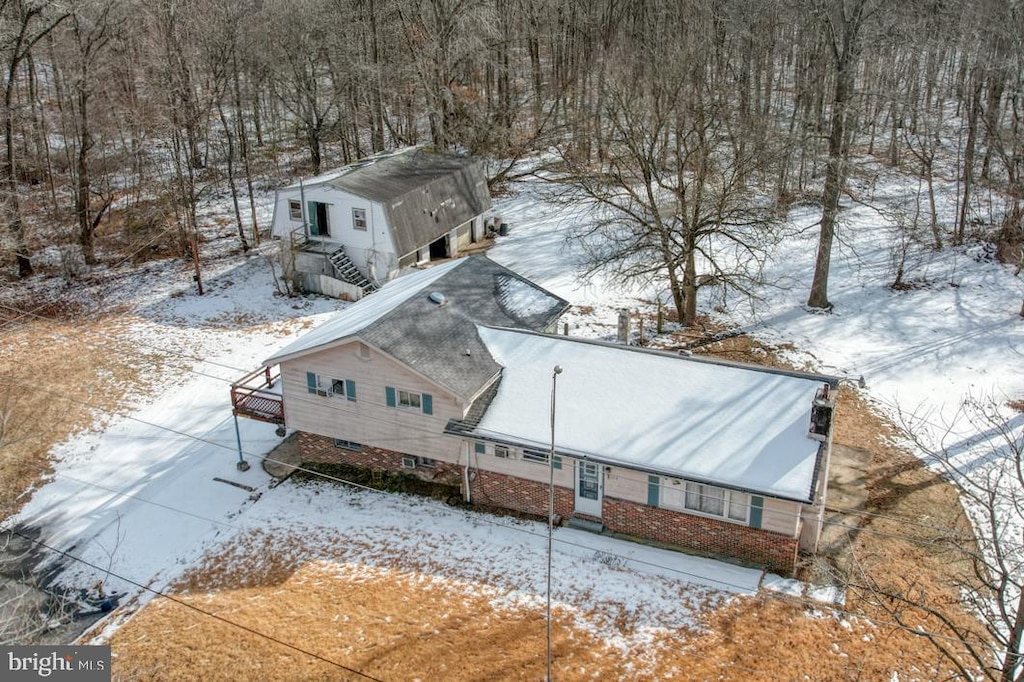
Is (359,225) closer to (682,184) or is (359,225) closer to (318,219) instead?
(318,219)

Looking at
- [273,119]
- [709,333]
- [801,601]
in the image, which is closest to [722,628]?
[801,601]

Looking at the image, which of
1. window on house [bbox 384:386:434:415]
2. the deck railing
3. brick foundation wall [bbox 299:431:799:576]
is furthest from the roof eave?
the deck railing

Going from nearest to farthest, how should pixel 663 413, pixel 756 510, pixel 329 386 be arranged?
pixel 756 510
pixel 663 413
pixel 329 386

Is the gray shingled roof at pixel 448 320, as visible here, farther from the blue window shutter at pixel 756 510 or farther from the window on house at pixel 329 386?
the blue window shutter at pixel 756 510

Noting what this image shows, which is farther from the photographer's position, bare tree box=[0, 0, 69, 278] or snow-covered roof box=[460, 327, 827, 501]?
bare tree box=[0, 0, 69, 278]

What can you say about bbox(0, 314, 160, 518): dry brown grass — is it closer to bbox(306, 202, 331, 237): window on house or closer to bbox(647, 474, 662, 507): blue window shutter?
bbox(306, 202, 331, 237): window on house

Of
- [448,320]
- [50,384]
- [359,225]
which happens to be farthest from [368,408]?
[359,225]

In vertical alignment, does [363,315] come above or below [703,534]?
above
